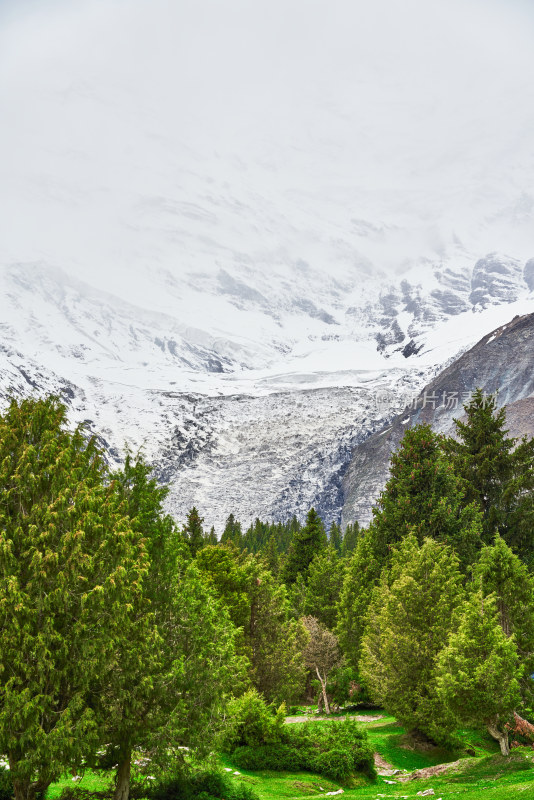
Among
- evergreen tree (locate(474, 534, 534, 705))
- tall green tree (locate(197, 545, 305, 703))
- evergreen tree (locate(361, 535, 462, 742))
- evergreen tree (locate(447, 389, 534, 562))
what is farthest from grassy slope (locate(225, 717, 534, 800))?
evergreen tree (locate(447, 389, 534, 562))

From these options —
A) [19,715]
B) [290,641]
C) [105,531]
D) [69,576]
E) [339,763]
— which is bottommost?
[339,763]

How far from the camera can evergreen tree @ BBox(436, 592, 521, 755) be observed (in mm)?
23266

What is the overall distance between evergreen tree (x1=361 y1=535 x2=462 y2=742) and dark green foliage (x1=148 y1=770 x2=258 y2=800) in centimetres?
1254

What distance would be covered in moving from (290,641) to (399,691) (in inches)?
429

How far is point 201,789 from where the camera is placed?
20328mm

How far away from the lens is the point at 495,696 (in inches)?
915

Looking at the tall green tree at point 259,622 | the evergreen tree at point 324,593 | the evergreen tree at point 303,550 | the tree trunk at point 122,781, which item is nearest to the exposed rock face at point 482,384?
the evergreen tree at point 303,550

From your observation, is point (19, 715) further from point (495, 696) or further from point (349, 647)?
point (349, 647)

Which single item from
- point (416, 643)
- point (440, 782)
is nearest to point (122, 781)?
point (440, 782)

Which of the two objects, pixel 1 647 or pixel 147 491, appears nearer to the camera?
pixel 1 647

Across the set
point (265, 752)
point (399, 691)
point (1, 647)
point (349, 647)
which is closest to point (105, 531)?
point (1, 647)

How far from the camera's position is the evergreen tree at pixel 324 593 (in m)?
58.8

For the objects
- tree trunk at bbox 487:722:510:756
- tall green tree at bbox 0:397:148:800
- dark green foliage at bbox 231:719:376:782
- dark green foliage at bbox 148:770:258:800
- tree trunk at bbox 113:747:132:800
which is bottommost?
dark green foliage at bbox 231:719:376:782

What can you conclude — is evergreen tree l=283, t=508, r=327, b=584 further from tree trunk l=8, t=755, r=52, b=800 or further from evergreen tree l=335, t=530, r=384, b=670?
tree trunk l=8, t=755, r=52, b=800
